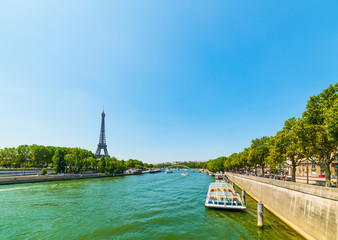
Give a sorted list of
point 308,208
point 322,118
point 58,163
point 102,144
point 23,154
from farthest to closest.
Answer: point 102,144 < point 23,154 < point 58,163 < point 322,118 < point 308,208

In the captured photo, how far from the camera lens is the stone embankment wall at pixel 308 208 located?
13008 millimetres

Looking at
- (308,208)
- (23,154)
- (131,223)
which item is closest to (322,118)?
(308,208)

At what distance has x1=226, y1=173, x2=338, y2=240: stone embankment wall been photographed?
13008 mm

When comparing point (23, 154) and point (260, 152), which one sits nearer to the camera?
point (260, 152)

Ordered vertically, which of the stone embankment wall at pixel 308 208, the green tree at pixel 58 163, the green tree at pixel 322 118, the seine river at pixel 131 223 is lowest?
the green tree at pixel 58 163

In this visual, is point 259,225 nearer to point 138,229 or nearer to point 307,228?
point 307,228

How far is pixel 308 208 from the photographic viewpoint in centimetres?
1576

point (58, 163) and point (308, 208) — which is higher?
point (308, 208)

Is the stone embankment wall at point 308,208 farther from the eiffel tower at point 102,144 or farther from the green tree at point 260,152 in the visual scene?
the eiffel tower at point 102,144

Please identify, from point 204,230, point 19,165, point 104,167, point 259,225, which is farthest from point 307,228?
point 19,165

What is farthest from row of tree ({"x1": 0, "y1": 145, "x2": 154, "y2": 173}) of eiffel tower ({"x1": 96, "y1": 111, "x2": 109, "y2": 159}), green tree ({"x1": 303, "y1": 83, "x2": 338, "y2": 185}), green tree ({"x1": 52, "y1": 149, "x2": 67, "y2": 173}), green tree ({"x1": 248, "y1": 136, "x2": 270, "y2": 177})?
green tree ({"x1": 303, "y1": 83, "x2": 338, "y2": 185})

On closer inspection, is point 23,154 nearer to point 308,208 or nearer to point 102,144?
point 102,144

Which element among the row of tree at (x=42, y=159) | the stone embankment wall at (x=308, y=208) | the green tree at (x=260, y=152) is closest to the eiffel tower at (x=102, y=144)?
the row of tree at (x=42, y=159)

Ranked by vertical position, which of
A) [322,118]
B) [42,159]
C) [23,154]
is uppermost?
[322,118]
